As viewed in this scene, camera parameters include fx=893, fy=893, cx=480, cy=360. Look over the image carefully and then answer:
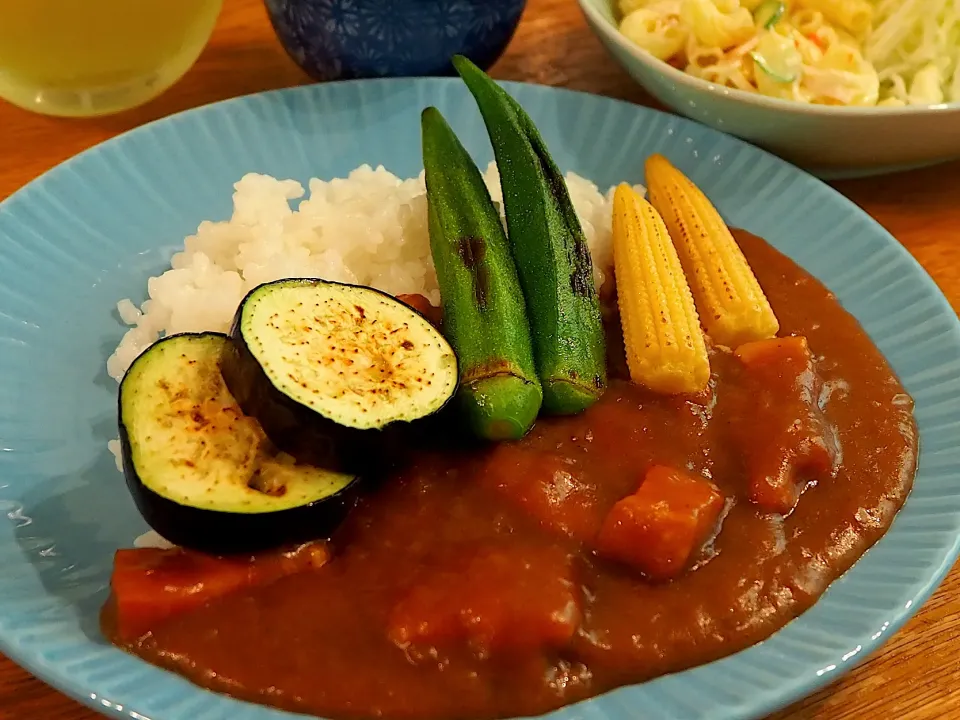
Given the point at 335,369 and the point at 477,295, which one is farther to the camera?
the point at 477,295

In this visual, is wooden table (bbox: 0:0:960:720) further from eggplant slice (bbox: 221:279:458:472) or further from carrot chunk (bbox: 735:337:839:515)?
eggplant slice (bbox: 221:279:458:472)

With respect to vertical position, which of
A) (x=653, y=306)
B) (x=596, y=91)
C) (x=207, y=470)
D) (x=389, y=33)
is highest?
(x=389, y=33)

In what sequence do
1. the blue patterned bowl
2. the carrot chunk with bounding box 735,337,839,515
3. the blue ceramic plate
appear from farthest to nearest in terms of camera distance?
1. the blue patterned bowl
2. the carrot chunk with bounding box 735,337,839,515
3. the blue ceramic plate

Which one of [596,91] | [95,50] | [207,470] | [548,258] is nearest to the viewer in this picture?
[207,470]

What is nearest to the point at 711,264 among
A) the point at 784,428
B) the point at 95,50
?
the point at 784,428

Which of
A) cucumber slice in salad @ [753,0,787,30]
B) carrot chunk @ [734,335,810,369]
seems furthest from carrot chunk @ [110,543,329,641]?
cucumber slice in salad @ [753,0,787,30]

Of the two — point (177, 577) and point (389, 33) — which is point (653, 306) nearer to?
point (177, 577)

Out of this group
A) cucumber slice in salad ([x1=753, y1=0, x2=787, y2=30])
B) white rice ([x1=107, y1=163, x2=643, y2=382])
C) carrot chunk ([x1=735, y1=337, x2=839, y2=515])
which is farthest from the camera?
cucumber slice in salad ([x1=753, y1=0, x2=787, y2=30])
